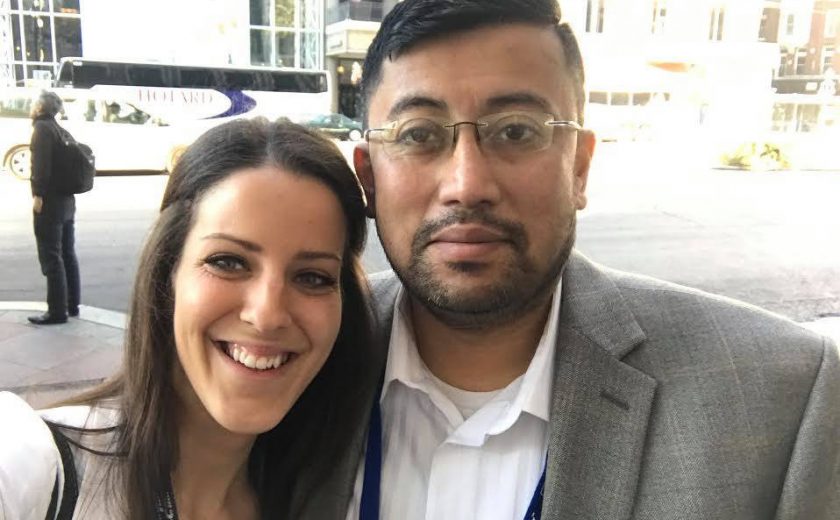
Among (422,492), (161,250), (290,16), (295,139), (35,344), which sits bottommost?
(35,344)

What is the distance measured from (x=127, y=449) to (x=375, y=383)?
23.0 inches

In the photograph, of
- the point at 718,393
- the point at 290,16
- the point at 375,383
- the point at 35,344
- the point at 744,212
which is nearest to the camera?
the point at 718,393

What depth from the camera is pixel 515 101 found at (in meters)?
1.56

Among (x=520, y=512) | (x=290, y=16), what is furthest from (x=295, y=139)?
(x=290, y=16)

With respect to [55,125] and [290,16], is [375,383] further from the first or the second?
[290,16]

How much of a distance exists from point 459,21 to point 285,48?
27688 millimetres

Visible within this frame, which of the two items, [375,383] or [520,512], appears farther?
[375,383]

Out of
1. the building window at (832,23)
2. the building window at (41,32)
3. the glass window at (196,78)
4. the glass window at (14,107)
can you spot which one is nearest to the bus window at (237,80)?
the glass window at (196,78)

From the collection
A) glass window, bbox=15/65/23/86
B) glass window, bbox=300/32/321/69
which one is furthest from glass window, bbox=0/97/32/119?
glass window, bbox=300/32/321/69

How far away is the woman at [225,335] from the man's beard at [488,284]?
20 cm

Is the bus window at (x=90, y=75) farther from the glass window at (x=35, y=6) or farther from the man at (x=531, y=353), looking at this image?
the man at (x=531, y=353)

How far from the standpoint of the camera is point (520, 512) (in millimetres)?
1508

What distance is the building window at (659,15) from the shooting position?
29953mm

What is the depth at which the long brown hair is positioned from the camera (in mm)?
1566
